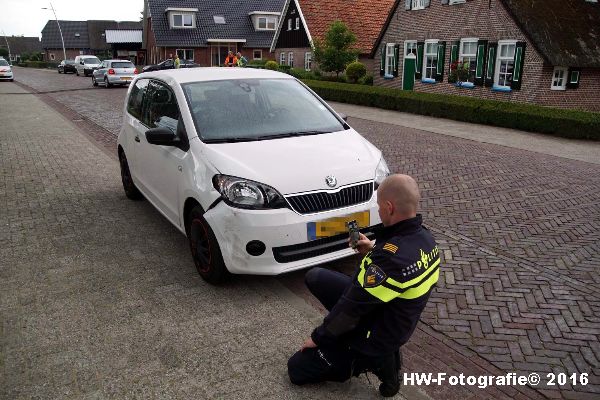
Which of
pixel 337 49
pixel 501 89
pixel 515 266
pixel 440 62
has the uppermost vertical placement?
pixel 337 49

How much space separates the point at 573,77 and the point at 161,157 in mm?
17662

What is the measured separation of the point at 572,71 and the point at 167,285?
1828 cm

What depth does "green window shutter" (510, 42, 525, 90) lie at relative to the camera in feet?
59.5

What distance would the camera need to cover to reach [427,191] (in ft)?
24.3

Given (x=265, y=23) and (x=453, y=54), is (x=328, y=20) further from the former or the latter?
(x=265, y=23)

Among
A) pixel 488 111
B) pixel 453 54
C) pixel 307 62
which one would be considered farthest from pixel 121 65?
pixel 488 111

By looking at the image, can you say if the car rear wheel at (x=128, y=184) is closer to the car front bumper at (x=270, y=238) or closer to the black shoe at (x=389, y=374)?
the car front bumper at (x=270, y=238)

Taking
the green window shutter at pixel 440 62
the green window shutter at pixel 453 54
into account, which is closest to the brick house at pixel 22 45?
the green window shutter at pixel 440 62

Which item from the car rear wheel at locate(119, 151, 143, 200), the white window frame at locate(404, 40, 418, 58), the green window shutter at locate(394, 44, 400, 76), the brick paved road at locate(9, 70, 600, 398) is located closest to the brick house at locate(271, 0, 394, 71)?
the green window shutter at locate(394, 44, 400, 76)

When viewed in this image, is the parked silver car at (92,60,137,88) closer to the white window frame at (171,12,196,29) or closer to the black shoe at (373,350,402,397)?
the white window frame at (171,12,196,29)

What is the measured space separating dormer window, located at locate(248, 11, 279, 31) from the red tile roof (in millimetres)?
16692

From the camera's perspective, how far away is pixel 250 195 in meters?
3.91

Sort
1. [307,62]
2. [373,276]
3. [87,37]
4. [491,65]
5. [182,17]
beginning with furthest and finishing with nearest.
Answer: [87,37]
[182,17]
[307,62]
[491,65]
[373,276]

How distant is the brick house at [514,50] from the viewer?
58.3 ft
